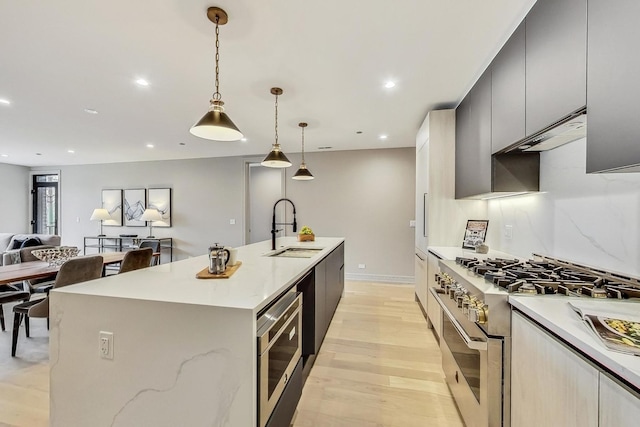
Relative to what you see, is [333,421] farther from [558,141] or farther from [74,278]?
[74,278]

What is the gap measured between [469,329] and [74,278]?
3129 millimetres

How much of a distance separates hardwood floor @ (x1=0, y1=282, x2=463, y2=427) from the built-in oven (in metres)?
0.34

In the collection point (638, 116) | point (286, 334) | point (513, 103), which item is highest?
point (513, 103)

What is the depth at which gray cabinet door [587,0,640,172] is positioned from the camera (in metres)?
0.90

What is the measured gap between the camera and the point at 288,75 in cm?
246

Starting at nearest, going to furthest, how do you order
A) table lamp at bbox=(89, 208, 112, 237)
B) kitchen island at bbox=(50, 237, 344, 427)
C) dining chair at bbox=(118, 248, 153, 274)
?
kitchen island at bbox=(50, 237, 344, 427) < dining chair at bbox=(118, 248, 153, 274) < table lamp at bbox=(89, 208, 112, 237)

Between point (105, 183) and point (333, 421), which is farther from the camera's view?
point (105, 183)

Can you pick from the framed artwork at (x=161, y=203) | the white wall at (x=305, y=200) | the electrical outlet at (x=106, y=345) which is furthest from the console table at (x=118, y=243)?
the electrical outlet at (x=106, y=345)

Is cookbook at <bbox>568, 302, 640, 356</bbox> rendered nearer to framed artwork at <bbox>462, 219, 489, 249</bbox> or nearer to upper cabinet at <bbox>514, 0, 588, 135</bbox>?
upper cabinet at <bbox>514, 0, 588, 135</bbox>

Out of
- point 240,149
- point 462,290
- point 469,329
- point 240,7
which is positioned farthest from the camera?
point 240,149

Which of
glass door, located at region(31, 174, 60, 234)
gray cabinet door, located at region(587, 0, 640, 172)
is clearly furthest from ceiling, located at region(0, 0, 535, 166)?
glass door, located at region(31, 174, 60, 234)

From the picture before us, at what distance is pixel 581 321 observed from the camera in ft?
3.03

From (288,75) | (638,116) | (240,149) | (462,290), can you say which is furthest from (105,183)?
(638,116)

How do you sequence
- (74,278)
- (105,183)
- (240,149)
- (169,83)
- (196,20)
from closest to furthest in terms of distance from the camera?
(196,20)
(74,278)
(169,83)
(240,149)
(105,183)
